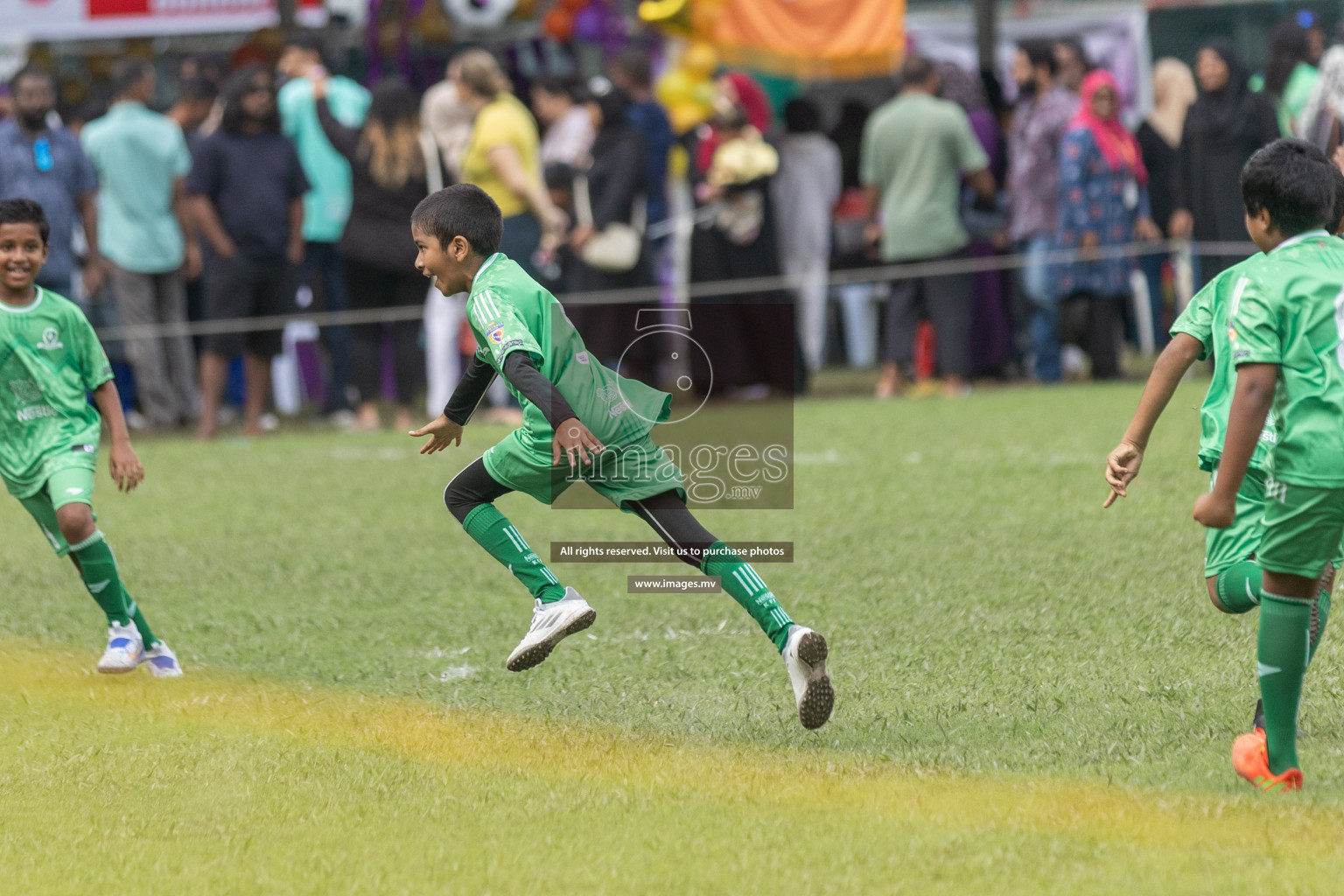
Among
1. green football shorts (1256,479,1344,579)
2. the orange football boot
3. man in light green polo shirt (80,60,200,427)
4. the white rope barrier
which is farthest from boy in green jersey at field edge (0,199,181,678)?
man in light green polo shirt (80,60,200,427)

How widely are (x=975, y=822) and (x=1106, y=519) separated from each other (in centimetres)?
433

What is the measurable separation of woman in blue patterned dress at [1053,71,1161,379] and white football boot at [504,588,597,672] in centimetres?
930

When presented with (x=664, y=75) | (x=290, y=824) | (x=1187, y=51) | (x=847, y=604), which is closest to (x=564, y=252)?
(x=664, y=75)

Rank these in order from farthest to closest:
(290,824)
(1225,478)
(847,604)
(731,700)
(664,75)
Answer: (664,75)
(847,604)
(731,700)
(290,824)
(1225,478)

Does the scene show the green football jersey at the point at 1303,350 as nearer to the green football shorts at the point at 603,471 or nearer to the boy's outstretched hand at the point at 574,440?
the boy's outstretched hand at the point at 574,440

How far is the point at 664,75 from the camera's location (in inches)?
616

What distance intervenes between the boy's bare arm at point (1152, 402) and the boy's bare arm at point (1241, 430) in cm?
47

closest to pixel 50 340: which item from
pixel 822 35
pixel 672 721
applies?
pixel 672 721

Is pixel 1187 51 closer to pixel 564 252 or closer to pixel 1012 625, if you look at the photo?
pixel 564 252

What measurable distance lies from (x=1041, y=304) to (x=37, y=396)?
30.8ft

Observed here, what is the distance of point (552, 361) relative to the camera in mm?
5113

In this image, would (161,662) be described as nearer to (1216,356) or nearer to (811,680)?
(811,680)

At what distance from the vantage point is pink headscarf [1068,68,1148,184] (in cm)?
1355

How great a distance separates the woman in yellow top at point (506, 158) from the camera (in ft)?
41.1
